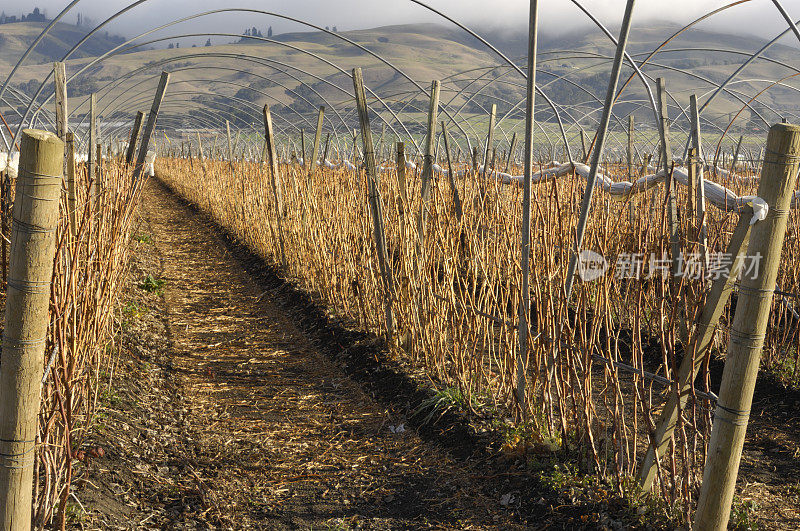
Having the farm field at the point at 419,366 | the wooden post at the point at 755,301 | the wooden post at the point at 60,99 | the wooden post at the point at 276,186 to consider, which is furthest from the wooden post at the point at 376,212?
the wooden post at the point at 276,186

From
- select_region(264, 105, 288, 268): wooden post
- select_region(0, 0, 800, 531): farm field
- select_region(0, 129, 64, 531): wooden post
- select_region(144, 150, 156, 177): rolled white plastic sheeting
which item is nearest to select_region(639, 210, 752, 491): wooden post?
select_region(0, 0, 800, 531): farm field

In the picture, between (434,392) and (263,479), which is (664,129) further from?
(263,479)

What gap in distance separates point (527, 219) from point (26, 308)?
58.2 inches

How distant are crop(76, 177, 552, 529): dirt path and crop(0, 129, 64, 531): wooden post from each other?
0.60 metres

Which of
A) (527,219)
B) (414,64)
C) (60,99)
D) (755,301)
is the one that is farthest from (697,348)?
(414,64)

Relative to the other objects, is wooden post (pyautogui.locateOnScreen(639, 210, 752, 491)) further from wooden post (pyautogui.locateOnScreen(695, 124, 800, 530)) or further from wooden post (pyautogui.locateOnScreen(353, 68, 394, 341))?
wooden post (pyautogui.locateOnScreen(353, 68, 394, 341))

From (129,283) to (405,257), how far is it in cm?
245

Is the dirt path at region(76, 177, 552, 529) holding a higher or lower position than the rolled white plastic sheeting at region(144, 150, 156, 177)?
lower

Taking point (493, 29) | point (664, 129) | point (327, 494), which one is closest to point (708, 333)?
point (664, 129)

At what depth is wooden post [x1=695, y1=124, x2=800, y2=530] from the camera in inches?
52.2

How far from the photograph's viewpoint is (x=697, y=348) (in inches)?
63.2

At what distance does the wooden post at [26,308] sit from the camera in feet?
3.69

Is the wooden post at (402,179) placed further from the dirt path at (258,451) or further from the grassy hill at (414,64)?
the grassy hill at (414,64)

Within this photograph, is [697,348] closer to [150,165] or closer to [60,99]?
[60,99]
